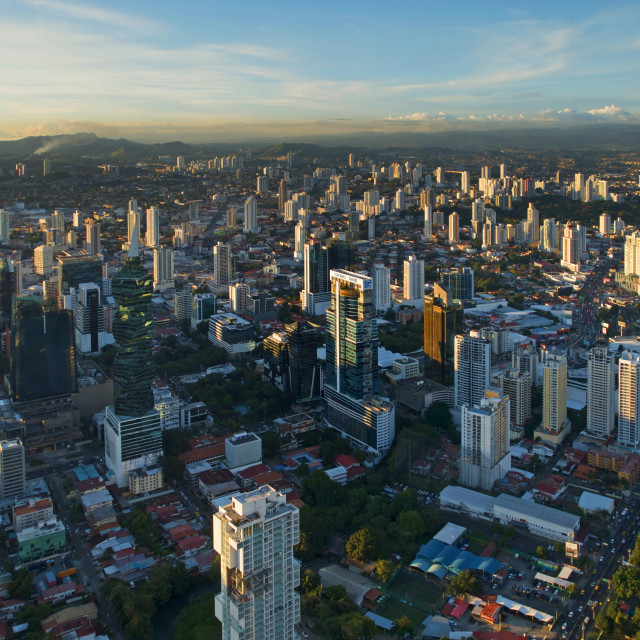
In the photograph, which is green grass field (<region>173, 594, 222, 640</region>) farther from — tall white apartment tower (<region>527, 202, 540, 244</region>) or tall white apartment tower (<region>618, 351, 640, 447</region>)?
tall white apartment tower (<region>527, 202, 540, 244</region>)

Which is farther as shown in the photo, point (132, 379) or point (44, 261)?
point (44, 261)

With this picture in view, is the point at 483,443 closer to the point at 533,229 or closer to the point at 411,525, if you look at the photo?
the point at 411,525

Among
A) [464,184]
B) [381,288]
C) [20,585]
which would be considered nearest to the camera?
[20,585]

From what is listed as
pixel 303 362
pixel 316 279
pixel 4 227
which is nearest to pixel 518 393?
pixel 303 362

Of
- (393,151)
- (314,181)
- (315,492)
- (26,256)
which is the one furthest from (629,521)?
(393,151)

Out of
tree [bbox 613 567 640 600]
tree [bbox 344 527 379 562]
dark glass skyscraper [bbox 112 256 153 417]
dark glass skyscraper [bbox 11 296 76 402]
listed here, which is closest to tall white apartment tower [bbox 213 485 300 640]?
tree [bbox 344 527 379 562]

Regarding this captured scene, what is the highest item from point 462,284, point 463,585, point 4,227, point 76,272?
point 4,227

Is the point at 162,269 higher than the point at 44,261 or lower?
lower
